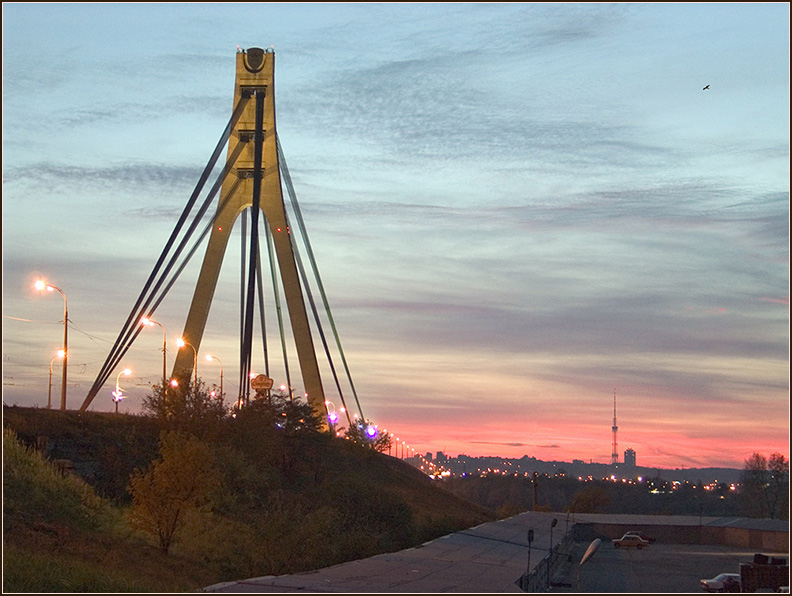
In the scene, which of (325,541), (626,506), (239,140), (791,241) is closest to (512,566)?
(325,541)

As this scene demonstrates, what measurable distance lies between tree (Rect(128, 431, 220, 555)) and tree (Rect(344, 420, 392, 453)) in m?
38.1

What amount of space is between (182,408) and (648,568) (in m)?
22.5

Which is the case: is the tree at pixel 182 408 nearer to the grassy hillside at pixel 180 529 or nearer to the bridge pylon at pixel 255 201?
the grassy hillside at pixel 180 529

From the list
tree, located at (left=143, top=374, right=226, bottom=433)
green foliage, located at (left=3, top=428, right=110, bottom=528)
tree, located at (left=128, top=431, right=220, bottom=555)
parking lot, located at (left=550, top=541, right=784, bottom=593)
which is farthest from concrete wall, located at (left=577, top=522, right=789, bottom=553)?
green foliage, located at (left=3, top=428, right=110, bottom=528)

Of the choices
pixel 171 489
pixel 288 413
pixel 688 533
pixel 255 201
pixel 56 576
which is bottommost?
pixel 688 533

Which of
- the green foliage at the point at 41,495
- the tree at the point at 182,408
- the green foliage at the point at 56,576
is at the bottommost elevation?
the green foliage at the point at 56,576

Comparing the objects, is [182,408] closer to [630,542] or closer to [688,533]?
[630,542]

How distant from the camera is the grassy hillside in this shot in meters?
21.2

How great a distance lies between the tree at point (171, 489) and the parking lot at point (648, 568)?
13.3 meters

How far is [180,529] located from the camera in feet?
90.4

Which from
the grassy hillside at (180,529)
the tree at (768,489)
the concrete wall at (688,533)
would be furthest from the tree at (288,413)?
the tree at (768,489)

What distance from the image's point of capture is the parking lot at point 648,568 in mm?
34562

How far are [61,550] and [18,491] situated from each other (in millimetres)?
6088

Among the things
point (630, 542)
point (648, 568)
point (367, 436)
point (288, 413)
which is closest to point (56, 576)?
point (648, 568)
